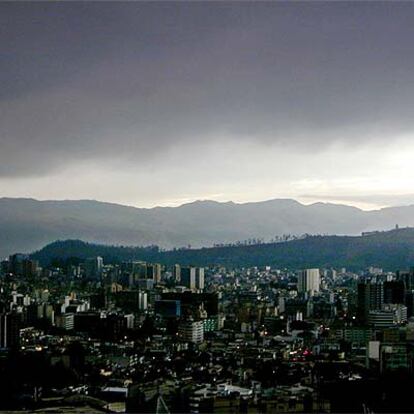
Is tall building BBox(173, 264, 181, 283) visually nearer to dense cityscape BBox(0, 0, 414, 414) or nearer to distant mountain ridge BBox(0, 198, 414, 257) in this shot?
dense cityscape BBox(0, 0, 414, 414)

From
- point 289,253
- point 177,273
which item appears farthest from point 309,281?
point 177,273

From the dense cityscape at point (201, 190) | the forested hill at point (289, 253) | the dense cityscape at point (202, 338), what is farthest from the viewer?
the forested hill at point (289, 253)

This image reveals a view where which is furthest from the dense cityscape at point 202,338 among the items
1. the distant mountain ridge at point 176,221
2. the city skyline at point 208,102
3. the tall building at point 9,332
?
the city skyline at point 208,102

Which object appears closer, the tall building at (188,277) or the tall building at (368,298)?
the tall building at (368,298)

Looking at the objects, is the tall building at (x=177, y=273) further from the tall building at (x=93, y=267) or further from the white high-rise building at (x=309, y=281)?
the white high-rise building at (x=309, y=281)

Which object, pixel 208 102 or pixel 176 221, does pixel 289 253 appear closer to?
pixel 176 221

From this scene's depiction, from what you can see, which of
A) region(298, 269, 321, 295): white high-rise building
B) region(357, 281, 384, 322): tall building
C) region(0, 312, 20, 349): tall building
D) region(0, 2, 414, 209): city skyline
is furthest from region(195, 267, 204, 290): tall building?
region(0, 312, 20, 349): tall building

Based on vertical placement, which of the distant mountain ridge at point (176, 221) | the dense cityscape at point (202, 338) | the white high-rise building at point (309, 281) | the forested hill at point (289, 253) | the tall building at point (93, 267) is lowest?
the dense cityscape at point (202, 338)
